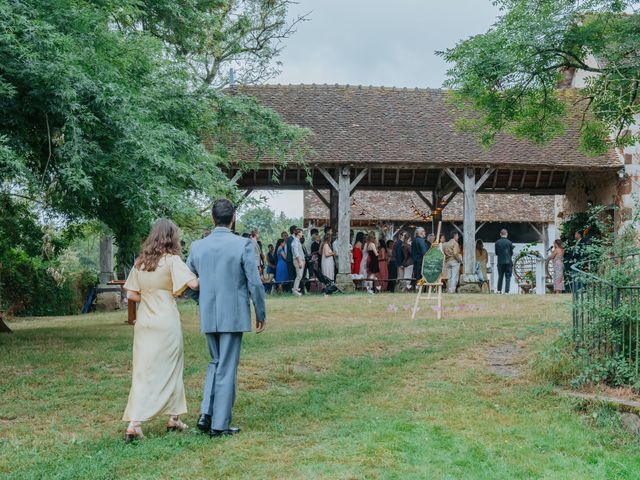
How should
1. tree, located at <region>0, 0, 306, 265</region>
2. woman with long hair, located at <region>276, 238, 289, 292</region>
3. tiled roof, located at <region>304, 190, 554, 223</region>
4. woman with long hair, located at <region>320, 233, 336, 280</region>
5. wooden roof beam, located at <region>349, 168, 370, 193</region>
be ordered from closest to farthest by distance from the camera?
1. tree, located at <region>0, 0, 306, 265</region>
2. woman with long hair, located at <region>320, 233, 336, 280</region>
3. woman with long hair, located at <region>276, 238, 289, 292</region>
4. wooden roof beam, located at <region>349, 168, 370, 193</region>
5. tiled roof, located at <region>304, 190, 554, 223</region>

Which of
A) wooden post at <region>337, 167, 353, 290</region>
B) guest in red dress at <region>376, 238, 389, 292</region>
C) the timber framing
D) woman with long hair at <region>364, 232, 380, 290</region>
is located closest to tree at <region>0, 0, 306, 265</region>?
wooden post at <region>337, 167, 353, 290</region>

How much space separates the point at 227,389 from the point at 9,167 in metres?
3.78

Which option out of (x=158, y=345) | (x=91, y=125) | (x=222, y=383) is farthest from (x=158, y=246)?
(x=91, y=125)

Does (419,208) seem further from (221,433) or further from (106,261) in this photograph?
(221,433)

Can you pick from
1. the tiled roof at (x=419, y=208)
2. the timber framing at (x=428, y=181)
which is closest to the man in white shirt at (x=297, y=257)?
the timber framing at (x=428, y=181)

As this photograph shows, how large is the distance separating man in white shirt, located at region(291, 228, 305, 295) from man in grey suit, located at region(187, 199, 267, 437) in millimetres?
13291

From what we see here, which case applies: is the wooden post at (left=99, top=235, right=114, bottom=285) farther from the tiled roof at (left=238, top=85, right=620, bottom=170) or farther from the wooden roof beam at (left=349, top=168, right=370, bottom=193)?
the wooden roof beam at (left=349, top=168, right=370, bottom=193)

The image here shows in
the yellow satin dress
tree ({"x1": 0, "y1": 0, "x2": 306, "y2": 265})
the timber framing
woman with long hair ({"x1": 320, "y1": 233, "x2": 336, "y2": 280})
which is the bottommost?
the yellow satin dress

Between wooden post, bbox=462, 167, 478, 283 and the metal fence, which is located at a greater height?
wooden post, bbox=462, 167, 478, 283

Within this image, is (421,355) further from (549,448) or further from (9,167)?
(9,167)

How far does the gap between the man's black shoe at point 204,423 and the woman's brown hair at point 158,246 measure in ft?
4.11

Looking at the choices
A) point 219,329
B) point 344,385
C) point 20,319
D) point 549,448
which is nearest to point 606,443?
point 549,448

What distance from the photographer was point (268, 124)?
48.0ft

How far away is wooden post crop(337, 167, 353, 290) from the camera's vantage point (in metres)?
20.4
